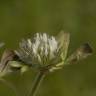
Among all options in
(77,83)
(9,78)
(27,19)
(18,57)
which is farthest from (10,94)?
(18,57)

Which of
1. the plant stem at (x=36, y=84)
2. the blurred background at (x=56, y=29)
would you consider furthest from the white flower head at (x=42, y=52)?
the blurred background at (x=56, y=29)

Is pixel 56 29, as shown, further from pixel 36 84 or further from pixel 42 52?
pixel 36 84

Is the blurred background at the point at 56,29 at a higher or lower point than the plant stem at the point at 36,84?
lower

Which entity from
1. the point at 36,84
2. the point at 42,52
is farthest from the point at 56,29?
the point at 36,84

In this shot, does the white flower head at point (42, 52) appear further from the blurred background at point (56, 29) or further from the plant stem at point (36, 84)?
the blurred background at point (56, 29)

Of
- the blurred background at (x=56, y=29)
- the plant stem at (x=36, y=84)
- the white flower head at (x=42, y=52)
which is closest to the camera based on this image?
the plant stem at (x=36, y=84)

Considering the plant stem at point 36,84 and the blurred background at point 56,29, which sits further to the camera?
the blurred background at point 56,29

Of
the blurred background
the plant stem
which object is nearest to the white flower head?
the plant stem
